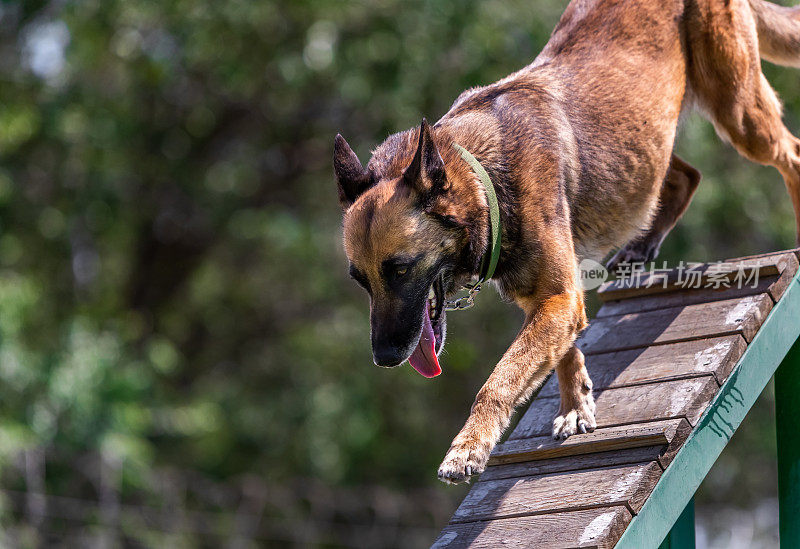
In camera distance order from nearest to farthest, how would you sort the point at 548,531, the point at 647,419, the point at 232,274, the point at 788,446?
the point at 548,531
the point at 647,419
the point at 788,446
the point at 232,274

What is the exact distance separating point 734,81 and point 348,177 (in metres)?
2.03

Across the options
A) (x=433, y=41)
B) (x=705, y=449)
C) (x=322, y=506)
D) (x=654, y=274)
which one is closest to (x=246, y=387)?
(x=322, y=506)

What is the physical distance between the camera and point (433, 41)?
10.7m

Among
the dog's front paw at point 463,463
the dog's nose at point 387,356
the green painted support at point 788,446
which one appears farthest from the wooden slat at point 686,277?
the dog's nose at point 387,356

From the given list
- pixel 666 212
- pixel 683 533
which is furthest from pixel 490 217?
pixel 666 212

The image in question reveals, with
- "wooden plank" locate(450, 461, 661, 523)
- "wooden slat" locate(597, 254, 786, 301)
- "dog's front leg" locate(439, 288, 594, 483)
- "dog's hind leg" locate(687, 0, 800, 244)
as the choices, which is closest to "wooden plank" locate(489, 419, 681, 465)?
"wooden plank" locate(450, 461, 661, 523)

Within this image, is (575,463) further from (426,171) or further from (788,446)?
(426,171)

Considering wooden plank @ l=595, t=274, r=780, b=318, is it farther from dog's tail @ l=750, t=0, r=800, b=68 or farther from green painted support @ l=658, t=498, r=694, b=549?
dog's tail @ l=750, t=0, r=800, b=68

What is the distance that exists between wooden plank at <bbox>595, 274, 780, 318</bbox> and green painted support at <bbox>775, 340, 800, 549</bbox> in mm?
→ 317

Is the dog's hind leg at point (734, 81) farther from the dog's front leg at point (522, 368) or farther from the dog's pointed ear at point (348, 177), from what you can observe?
the dog's pointed ear at point (348, 177)

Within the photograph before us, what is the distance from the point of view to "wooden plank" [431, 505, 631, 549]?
348cm

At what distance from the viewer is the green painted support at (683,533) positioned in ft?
14.2

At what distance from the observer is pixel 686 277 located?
4.98m

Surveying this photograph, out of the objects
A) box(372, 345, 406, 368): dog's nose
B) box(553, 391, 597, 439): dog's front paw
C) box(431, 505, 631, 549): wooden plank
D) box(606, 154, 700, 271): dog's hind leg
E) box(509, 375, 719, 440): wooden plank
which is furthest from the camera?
box(606, 154, 700, 271): dog's hind leg
